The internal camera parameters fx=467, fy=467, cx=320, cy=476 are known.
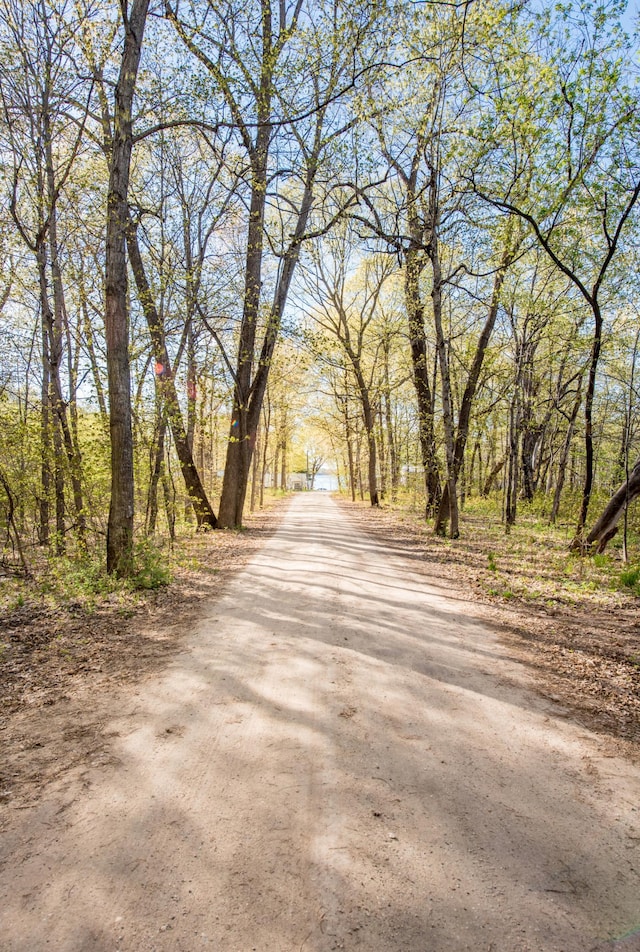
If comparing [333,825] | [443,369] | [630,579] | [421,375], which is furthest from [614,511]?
[333,825]

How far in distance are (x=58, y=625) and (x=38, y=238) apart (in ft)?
22.7

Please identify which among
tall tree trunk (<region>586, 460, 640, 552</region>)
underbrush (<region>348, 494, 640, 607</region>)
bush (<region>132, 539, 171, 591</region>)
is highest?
tall tree trunk (<region>586, 460, 640, 552</region>)

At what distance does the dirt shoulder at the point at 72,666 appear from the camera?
283 centimetres

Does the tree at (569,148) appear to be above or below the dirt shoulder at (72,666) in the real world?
above

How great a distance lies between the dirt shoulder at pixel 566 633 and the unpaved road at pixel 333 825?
0.36 metres

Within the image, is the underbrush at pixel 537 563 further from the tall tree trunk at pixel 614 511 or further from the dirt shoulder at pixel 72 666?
the dirt shoulder at pixel 72 666

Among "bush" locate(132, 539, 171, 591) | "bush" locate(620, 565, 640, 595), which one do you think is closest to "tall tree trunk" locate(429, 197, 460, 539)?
"bush" locate(620, 565, 640, 595)

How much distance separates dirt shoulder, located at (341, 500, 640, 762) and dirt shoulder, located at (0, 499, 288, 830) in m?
3.36

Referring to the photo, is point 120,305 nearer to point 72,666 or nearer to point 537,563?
point 72,666

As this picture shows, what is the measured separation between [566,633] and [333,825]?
3898 mm

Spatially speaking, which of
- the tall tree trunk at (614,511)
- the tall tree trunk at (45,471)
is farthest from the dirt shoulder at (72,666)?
the tall tree trunk at (614,511)

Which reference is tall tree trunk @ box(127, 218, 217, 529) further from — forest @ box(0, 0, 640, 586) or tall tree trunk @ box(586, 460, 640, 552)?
tall tree trunk @ box(586, 460, 640, 552)

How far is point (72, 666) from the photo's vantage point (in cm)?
422

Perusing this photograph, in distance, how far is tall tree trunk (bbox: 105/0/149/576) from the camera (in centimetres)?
652
